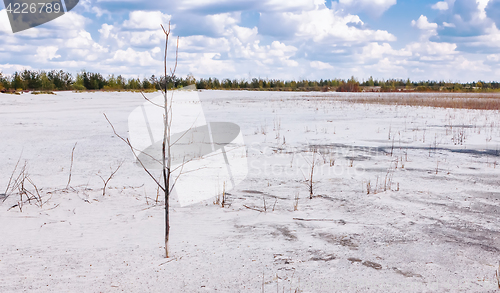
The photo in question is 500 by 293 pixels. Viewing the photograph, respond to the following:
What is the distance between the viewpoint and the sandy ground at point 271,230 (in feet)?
9.20

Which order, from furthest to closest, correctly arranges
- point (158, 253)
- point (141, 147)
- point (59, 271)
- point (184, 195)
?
point (141, 147) → point (184, 195) → point (158, 253) → point (59, 271)

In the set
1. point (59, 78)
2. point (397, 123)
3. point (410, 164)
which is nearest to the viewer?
point (410, 164)

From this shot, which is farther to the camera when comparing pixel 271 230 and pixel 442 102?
pixel 442 102

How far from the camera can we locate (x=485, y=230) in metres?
3.76

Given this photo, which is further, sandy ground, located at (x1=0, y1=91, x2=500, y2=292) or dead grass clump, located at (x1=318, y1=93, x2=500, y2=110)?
dead grass clump, located at (x1=318, y1=93, x2=500, y2=110)

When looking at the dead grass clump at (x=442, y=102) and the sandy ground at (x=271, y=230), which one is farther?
the dead grass clump at (x=442, y=102)

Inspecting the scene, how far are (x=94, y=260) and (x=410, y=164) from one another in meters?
5.91

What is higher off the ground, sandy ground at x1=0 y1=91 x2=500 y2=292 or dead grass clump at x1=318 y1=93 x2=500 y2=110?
dead grass clump at x1=318 y1=93 x2=500 y2=110

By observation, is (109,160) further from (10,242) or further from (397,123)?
(397,123)

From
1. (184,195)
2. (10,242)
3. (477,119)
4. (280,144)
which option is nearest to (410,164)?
(280,144)

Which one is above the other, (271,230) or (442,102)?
(442,102)

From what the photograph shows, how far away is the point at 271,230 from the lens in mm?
3773

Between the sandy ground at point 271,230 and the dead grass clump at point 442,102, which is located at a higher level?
the dead grass clump at point 442,102

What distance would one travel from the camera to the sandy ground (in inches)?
110
